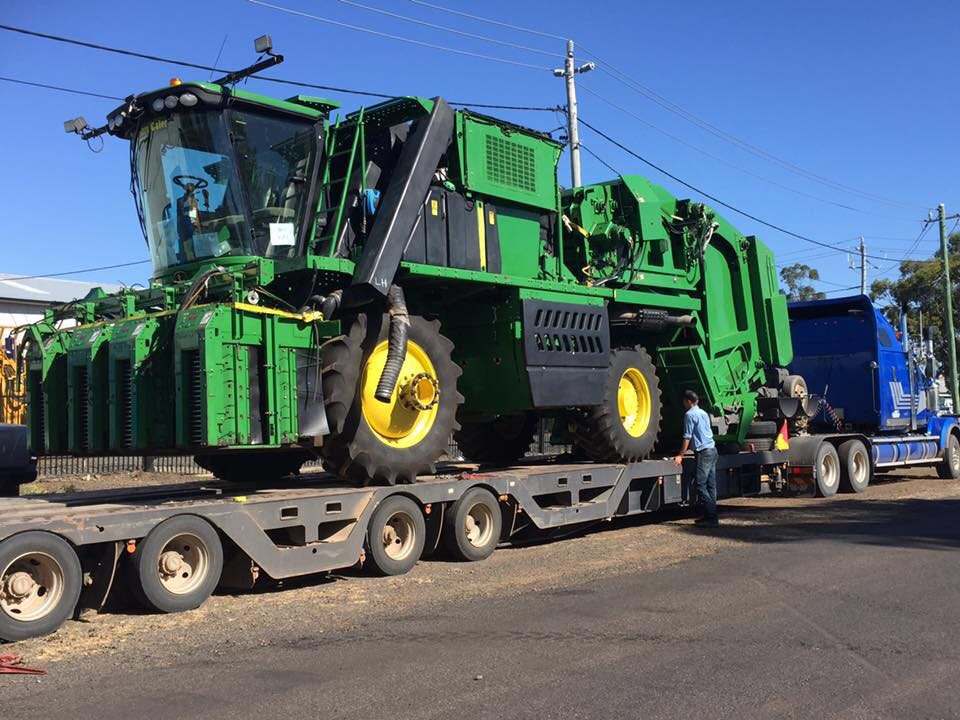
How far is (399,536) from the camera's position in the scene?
29.6 feet

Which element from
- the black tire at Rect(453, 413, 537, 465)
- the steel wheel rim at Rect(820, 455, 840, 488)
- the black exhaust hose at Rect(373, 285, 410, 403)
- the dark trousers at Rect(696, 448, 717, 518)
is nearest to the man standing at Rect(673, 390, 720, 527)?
the dark trousers at Rect(696, 448, 717, 518)

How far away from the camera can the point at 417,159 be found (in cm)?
929

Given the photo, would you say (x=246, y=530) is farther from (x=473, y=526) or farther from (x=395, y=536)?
(x=473, y=526)

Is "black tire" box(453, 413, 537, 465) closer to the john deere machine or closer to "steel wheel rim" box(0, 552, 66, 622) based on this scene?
the john deere machine

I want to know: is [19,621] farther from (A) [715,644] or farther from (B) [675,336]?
(B) [675,336]

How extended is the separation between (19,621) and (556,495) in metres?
6.22

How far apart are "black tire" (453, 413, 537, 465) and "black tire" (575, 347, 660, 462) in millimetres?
1878

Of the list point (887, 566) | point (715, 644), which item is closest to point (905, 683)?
point (715, 644)

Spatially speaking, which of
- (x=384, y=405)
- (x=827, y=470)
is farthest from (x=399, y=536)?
(x=827, y=470)

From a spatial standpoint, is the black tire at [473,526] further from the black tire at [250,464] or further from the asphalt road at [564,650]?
the black tire at [250,464]

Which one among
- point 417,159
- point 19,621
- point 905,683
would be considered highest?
point 417,159

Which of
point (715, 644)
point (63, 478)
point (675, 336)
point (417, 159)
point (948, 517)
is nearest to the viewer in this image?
point (715, 644)

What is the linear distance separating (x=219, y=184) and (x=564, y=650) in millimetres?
5243

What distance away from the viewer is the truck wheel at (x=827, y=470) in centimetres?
1593
